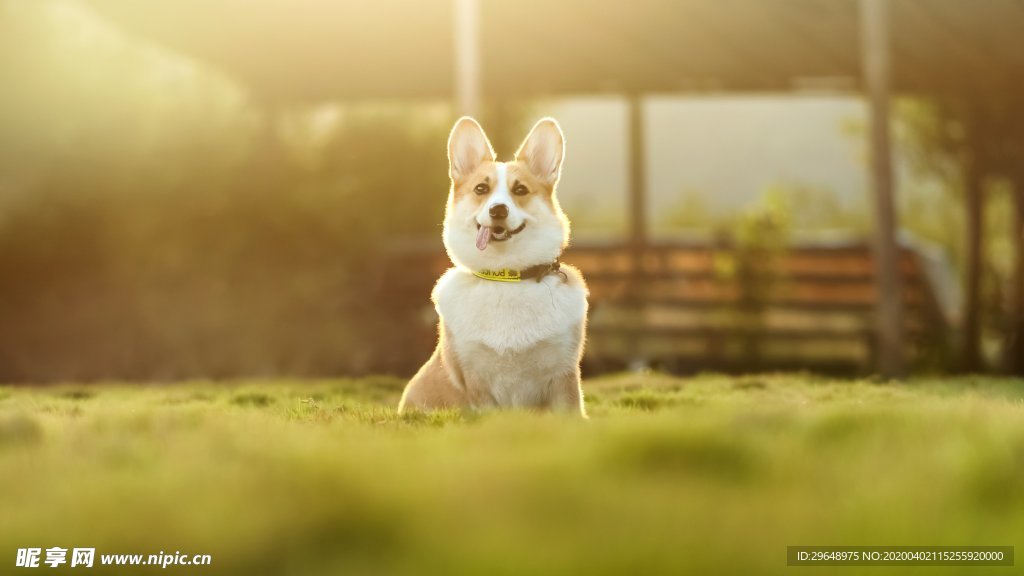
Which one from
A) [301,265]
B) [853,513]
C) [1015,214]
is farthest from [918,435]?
[1015,214]

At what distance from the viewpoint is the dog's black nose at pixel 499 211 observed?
4.54 metres

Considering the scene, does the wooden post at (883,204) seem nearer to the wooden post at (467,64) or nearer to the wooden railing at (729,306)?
the wooden railing at (729,306)

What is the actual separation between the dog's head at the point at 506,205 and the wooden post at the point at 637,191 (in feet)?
29.4

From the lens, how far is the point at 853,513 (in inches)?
116

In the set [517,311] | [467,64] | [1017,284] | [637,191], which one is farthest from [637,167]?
[517,311]

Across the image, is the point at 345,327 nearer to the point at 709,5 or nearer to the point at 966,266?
the point at 709,5

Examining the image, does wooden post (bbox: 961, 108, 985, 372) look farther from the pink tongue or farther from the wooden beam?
the pink tongue

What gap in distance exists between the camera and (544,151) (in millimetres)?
4840

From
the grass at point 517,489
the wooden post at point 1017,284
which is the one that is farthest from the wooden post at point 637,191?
the grass at point 517,489

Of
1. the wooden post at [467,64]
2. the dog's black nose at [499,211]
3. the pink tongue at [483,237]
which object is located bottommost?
the pink tongue at [483,237]

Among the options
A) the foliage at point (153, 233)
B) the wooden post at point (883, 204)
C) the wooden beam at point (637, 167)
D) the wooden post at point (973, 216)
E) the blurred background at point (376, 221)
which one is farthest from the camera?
the wooden beam at point (637, 167)

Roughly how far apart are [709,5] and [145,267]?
23.1 feet

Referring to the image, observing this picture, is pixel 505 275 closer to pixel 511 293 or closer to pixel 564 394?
pixel 511 293

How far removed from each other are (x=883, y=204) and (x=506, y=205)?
698 centimetres
